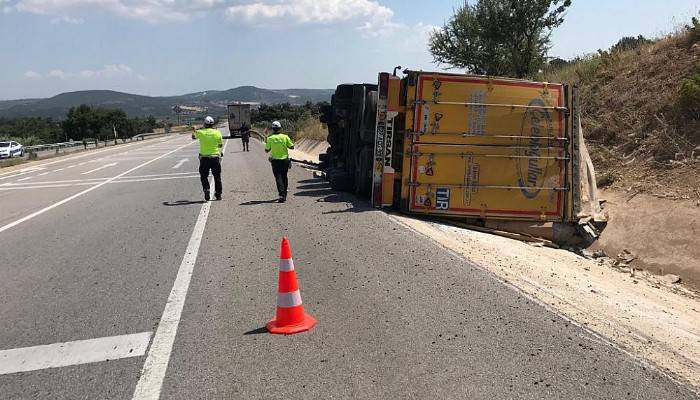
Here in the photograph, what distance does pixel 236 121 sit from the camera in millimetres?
57406

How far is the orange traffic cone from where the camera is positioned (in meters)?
4.47

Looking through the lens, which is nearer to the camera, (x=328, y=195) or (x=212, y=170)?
(x=212, y=170)

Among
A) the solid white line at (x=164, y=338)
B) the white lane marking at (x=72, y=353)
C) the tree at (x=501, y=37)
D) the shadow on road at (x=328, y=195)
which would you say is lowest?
the white lane marking at (x=72, y=353)

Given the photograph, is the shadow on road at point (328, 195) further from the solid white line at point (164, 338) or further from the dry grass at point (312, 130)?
the dry grass at point (312, 130)

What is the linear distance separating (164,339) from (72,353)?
0.66m

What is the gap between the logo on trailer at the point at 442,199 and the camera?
9.66 meters

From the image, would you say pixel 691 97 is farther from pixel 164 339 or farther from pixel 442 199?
pixel 164 339

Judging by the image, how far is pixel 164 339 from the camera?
4.34m

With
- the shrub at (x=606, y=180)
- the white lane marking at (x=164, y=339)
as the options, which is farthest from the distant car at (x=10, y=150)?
the shrub at (x=606, y=180)

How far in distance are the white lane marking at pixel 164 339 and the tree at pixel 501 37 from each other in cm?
2031

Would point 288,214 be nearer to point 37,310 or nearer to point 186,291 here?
point 186,291

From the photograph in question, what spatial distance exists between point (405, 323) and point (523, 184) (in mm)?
5773

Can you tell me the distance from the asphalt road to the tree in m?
18.4

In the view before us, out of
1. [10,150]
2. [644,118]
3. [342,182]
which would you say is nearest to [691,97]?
[644,118]
